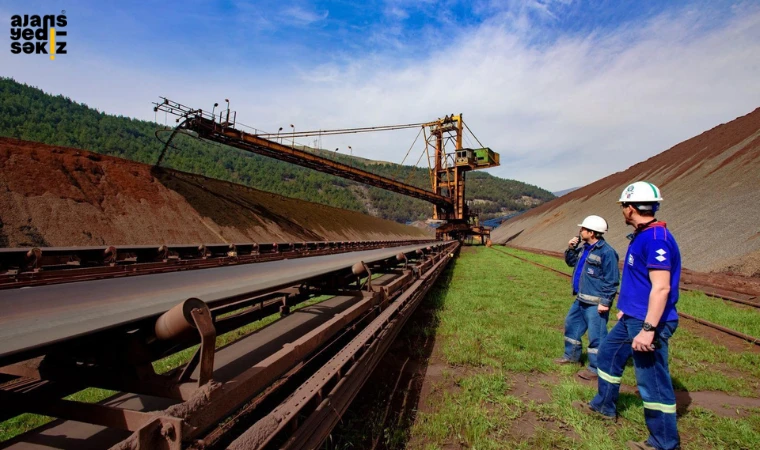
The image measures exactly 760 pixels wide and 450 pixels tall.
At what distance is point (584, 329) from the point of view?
437 centimetres

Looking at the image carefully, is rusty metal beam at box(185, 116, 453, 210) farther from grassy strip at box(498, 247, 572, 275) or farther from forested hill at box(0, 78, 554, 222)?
grassy strip at box(498, 247, 572, 275)

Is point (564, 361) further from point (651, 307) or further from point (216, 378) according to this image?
point (216, 378)

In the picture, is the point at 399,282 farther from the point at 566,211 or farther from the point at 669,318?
the point at 566,211

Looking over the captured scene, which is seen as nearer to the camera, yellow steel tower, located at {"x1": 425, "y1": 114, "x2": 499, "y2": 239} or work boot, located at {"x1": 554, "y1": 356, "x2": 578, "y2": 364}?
work boot, located at {"x1": 554, "y1": 356, "x2": 578, "y2": 364}

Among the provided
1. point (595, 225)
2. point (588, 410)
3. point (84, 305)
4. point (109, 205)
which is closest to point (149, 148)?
point (109, 205)

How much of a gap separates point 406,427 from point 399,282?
235 cm

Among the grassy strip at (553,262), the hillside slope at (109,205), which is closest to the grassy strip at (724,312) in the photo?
the grassy strip at (553,262)

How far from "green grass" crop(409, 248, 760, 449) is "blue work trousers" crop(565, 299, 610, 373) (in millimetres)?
285

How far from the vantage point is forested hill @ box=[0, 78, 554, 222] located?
53594 millimetres

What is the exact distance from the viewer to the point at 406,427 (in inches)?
117

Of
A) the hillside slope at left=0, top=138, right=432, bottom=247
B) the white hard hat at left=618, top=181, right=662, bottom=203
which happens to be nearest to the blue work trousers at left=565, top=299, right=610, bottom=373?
the white hard hat at left=618, top=181, right=662, bottom=203

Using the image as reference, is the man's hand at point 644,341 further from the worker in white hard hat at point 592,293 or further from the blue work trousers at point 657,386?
the worker in white hard hat at point 592,293

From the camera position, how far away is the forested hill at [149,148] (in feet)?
176

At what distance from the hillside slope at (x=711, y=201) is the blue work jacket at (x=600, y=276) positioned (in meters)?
8.53
